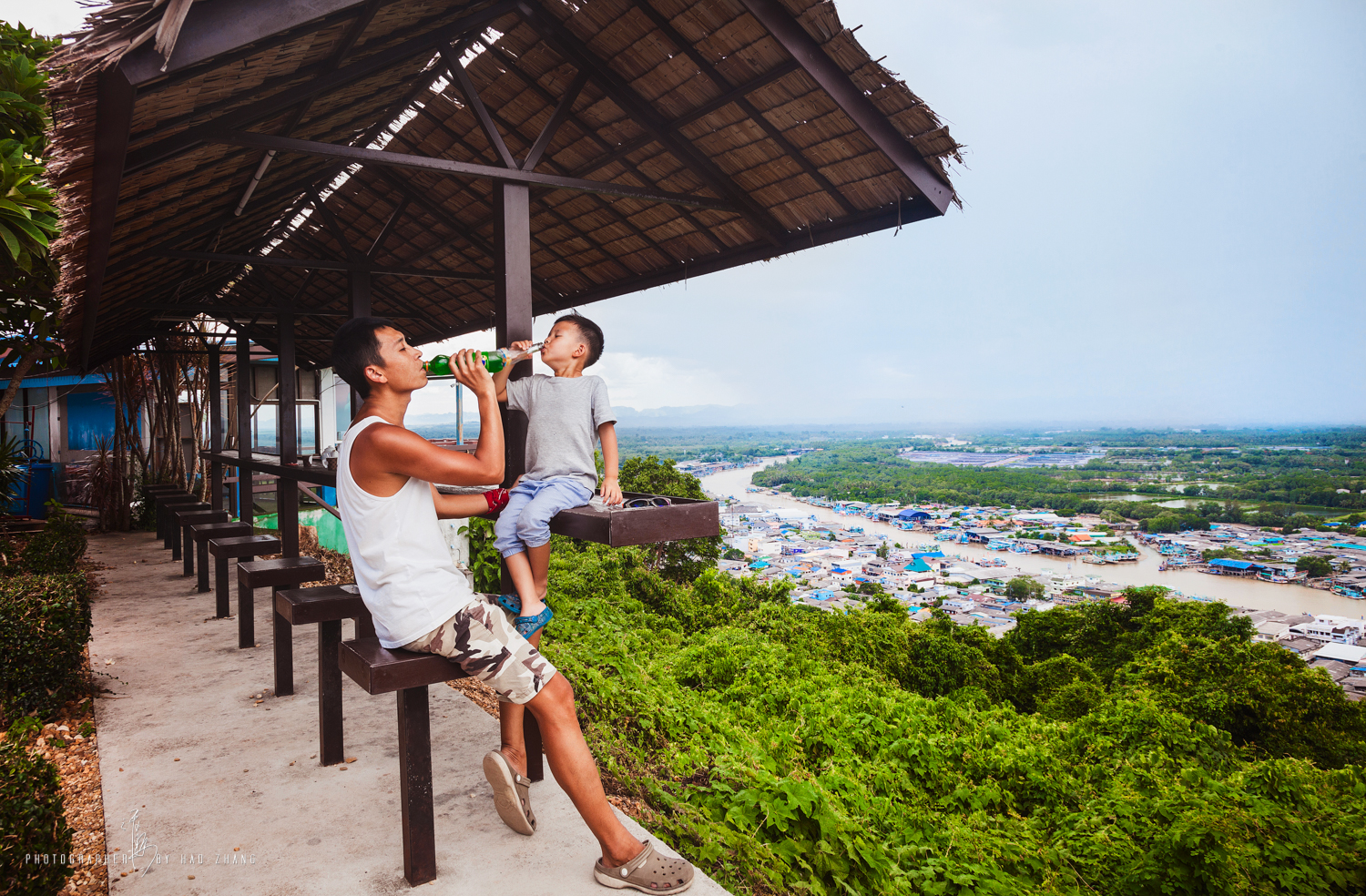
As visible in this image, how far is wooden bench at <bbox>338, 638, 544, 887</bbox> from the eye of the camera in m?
2.19

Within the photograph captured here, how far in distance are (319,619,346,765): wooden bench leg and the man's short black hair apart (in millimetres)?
1475

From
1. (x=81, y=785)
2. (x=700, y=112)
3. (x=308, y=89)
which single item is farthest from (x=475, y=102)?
(x=81, y=785)

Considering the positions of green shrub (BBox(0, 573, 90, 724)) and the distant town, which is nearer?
green shrub (BBox(0, 573, 90, 724))

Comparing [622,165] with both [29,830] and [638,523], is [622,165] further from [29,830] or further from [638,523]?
[29,830]

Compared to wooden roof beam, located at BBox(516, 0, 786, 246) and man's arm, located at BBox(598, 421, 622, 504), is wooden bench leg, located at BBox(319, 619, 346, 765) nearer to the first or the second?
man's arm, located at BBox(598, 421, 622, 504)

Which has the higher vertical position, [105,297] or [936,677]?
[105,297]

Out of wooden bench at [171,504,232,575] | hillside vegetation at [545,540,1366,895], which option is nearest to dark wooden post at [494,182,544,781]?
hillside vegetation at [545,540,1366,895]

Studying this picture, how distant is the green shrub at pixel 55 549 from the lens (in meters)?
6.68

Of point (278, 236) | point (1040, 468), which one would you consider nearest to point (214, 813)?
point (278, 236)

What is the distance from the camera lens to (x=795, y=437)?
49406 millimetres

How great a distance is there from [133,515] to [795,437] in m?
41.4

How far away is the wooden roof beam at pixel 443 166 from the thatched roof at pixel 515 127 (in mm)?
22

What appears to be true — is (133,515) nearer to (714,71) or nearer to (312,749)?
(312,749)

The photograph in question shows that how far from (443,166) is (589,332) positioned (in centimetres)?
104
